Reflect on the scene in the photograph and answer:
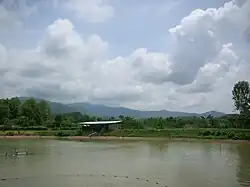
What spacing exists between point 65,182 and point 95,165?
7.76m

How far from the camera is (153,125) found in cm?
8131

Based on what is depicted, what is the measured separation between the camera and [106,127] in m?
74.9

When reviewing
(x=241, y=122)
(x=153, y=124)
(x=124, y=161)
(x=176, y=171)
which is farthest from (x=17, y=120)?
(x=176, y=171)

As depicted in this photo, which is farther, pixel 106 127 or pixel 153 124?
pixel 153 124

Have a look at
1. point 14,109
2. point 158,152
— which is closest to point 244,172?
point 158,152

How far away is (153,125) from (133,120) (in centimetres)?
444

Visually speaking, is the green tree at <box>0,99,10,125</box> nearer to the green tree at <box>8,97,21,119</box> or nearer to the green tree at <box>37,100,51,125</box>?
the green tree at <box>8,97,21,119</box>

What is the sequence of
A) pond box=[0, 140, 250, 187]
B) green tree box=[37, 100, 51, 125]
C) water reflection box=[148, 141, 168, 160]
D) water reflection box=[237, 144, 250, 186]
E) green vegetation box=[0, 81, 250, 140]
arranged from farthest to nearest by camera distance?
1. green tree box=[37, 100, 51, 125]
2. green vegetation box=[0, 81, 250, 140]
3. water reflection box=[148, 141, 168, 160]
4. water reflection box=[237, 144, 250, 186]
5. pond box=[0, 140, 250, 187]

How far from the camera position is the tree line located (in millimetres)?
73750

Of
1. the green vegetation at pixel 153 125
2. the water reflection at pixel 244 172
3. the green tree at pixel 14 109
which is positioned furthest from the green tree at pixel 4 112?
the water reflection at pixel 244 172

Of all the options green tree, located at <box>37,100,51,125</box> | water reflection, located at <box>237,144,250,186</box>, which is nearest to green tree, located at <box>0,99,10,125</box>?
green tree, located at <box>37,100,51,125</box>

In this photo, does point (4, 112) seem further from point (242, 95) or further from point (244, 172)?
point (244, 172)

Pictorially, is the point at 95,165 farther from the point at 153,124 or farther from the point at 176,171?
the point at 153,124

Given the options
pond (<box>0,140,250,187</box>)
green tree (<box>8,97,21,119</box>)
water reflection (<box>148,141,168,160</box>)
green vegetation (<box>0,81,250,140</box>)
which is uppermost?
green tree (<box>8,97,21,119</box>)
